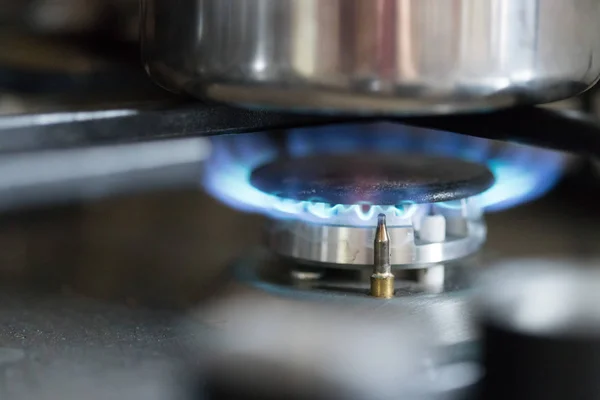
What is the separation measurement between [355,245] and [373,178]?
0.06 m

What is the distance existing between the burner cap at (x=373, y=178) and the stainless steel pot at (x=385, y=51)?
102 mm

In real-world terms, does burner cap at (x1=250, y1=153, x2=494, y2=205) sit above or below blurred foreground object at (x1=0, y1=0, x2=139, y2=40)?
below

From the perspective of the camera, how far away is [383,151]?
670 millimetres

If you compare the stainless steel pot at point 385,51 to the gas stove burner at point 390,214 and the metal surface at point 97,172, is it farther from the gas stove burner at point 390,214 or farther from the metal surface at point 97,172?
the metal surface at point 97,172

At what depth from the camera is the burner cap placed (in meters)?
0.54

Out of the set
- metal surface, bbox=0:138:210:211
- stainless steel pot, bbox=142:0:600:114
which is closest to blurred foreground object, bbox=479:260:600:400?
stainless steel pot, bbox=142:0:600:114

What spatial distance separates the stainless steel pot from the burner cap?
10 centimetres

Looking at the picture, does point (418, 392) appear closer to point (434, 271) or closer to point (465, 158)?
point (434, 271)

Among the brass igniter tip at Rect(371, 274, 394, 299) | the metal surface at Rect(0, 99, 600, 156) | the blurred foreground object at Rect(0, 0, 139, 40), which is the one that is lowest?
the brass igniter tip at Rect(371, 274, 394, 299)

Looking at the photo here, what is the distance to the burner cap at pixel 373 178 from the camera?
1.78ft

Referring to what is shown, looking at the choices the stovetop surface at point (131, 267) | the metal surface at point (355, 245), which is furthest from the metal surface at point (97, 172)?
the metal surface at point (355, 245)

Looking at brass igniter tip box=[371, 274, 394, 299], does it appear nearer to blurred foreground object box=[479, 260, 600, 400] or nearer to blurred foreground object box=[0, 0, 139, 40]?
blurred foreground object box=[479, 260, 600, 400]

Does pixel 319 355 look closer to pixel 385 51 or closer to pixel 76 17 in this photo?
pixel 385 51

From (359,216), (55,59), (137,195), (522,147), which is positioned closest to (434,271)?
(359,216)
